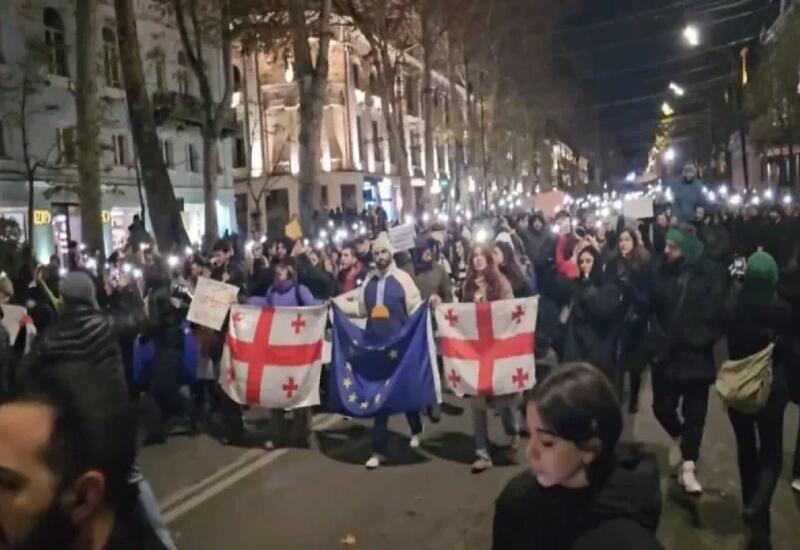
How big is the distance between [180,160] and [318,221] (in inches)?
793

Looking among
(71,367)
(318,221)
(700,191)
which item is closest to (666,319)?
(71,367)

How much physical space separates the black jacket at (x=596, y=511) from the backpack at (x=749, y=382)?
439 cm

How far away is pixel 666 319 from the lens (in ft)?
28.9

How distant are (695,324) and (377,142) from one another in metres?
61.2

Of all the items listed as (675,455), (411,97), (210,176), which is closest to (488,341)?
(675,455)

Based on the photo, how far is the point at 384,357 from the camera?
10383 millimetres

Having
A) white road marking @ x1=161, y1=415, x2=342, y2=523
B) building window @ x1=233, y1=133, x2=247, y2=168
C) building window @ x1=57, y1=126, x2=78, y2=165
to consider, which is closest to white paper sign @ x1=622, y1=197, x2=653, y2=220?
white road marking @ x1=161, y1=415, x2=342, y2=523

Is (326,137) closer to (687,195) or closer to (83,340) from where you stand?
(687,195)

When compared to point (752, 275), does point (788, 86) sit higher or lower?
higher

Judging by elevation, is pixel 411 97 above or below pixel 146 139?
above

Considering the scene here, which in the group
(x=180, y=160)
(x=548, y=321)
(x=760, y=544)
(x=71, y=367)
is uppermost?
(x=180, y=160)

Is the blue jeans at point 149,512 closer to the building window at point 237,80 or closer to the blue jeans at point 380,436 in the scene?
the blue jeans at point 380,436

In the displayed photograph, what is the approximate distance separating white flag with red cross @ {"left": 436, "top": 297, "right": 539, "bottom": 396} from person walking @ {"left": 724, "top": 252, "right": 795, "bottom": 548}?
2914 mm

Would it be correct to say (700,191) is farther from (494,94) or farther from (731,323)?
(494,94)
